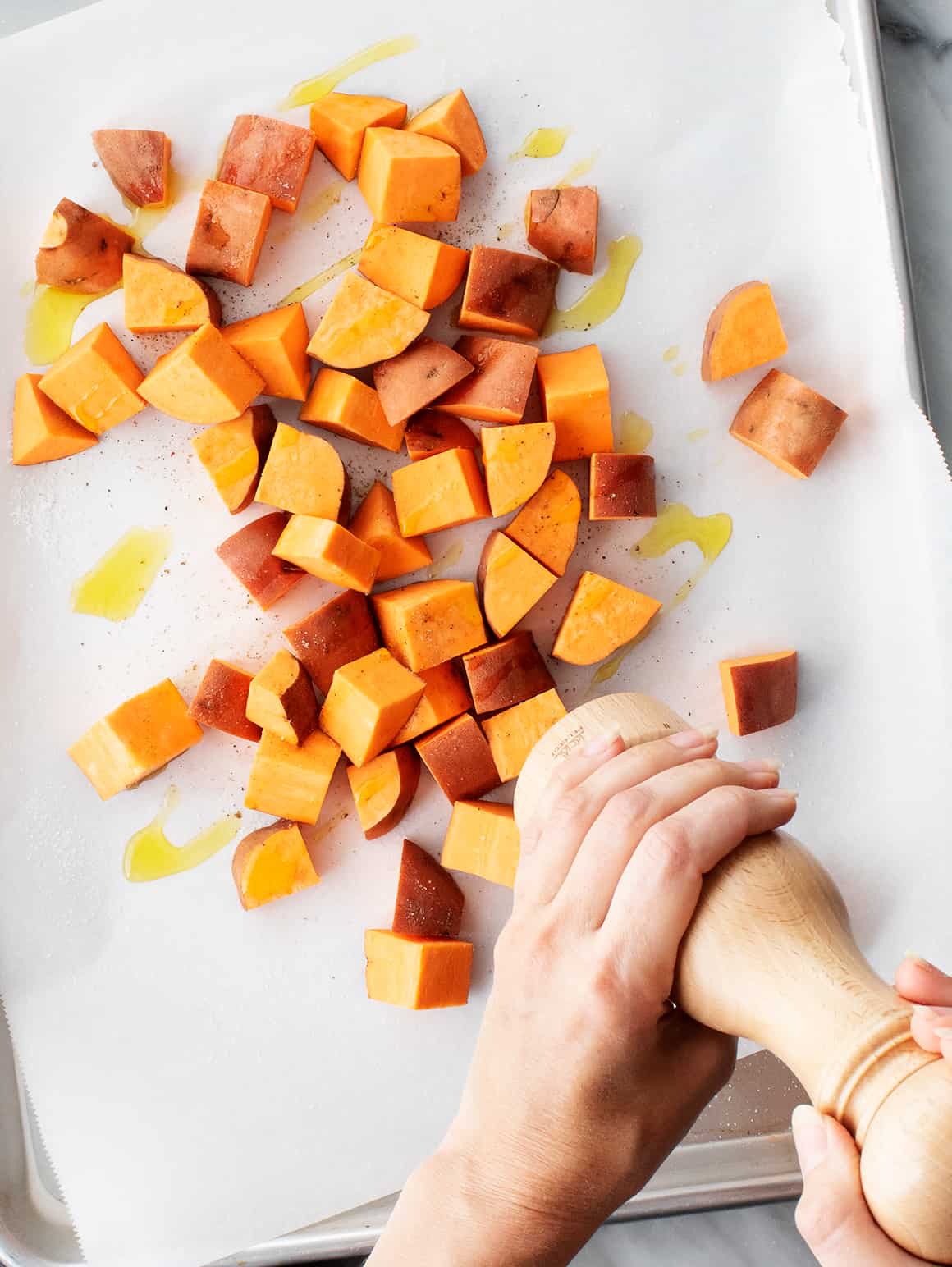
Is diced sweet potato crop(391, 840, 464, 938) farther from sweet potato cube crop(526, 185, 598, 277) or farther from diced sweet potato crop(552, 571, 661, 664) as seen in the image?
sweet potato cube crop(526, 185, 598, 277)

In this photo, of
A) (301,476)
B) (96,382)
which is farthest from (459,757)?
(96,382)

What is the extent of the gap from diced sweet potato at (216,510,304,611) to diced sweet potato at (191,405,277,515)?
0.06 metres

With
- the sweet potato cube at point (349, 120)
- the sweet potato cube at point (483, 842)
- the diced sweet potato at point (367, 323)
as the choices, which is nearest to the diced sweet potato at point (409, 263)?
the diced sweet potato at point (367, 323)

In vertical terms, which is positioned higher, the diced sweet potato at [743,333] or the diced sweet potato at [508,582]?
the diced sweet potato at [743,333]

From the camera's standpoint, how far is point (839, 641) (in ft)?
5.16

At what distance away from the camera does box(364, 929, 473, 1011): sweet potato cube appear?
153 centimetres

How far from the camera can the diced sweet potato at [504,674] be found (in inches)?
60.2

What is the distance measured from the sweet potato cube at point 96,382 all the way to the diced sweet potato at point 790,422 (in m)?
0.88

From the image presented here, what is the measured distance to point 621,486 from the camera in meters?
1.53

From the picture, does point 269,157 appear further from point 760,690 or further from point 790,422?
point 760,690

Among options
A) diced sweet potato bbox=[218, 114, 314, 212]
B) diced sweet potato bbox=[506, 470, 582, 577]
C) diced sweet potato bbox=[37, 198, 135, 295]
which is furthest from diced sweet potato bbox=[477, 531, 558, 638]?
diced sweet potato bbox=[37, 198, 135, 295]

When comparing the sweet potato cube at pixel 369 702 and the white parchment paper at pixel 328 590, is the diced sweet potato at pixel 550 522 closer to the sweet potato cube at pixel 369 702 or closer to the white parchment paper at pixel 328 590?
the white parchment paper at pixel 328 590

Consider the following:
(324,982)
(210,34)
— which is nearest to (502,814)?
(324,982)

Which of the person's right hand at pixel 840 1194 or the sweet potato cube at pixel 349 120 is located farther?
the sweet potato cube at pixel 349 120
